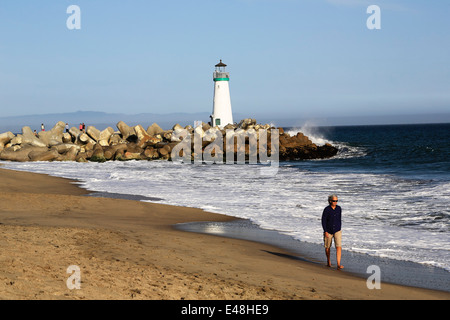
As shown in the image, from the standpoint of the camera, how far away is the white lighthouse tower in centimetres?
4909

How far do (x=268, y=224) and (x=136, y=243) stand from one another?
3981 mm

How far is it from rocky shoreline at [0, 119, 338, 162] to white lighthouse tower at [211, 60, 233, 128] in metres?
5.94

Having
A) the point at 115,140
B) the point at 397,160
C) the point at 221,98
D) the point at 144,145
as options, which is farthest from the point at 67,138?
the point at 397,160

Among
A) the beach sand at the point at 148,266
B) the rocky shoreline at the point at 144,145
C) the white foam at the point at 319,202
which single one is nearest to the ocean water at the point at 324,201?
the white foam at the point at 319,202

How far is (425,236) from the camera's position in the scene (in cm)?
1010

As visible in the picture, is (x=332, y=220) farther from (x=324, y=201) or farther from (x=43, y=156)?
(x=43, y=156)

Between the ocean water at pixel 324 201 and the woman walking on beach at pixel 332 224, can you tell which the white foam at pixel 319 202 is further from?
the woman walking on beach at pixel 332 224

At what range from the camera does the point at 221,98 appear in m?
49.2

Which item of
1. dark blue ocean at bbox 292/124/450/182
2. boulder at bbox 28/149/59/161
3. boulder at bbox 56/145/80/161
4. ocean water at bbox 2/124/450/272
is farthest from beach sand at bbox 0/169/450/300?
boulder at bbox 28/149/59/161

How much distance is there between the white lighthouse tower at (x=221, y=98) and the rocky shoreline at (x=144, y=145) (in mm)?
5941

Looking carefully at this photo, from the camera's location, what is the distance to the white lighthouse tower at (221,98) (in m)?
49.1
